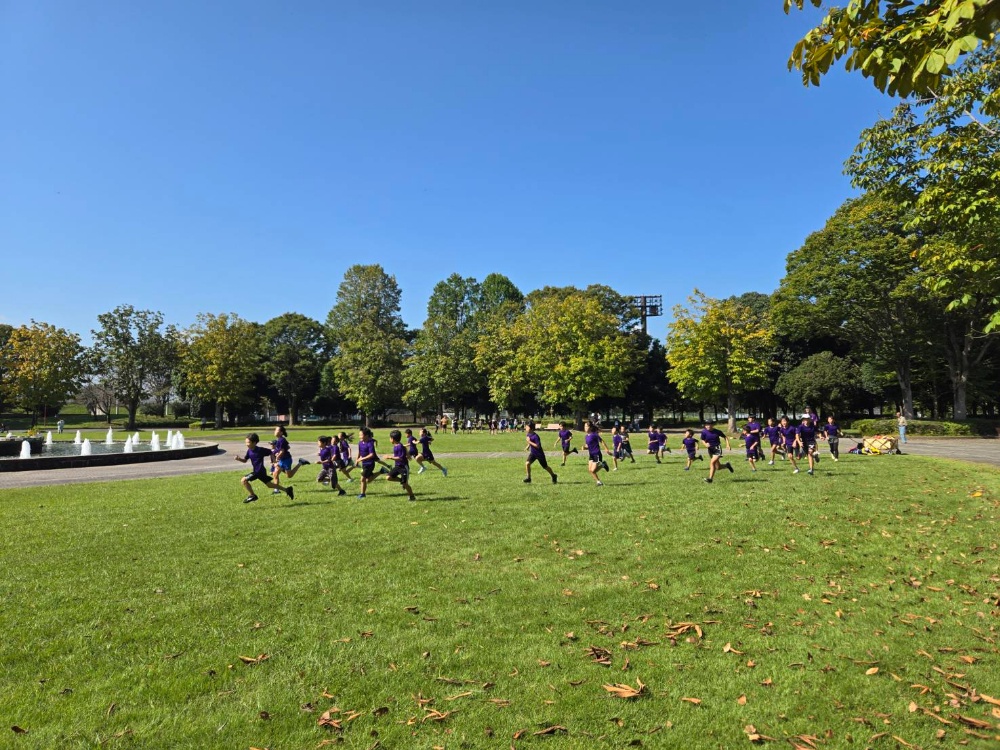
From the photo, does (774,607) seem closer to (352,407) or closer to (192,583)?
(192,583)

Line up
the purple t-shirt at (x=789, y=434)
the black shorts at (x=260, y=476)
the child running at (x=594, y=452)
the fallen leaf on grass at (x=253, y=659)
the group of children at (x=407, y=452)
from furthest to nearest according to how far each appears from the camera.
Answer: the purple t-shirt at (x=789, y=434) < the child running at (x=594, y=452) < the group of children at (x=407, y=452) < the black shorts at (x=260, y=476) < the fallen leaf on grass at (x=253, y=659)

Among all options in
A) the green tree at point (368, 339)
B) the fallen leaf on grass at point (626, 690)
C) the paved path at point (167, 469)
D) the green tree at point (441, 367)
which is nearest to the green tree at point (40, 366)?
the green tree at point (368, 339)

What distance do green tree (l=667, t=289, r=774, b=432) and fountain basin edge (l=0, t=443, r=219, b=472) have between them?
127ft

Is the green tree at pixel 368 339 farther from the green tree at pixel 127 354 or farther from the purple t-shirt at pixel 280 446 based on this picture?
the purple t-shirt at pixel 280 446

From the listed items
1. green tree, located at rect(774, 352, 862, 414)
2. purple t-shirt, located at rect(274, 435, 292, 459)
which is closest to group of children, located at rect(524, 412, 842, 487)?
purple t-shirt, located at rect(274, 435, 292, 459)

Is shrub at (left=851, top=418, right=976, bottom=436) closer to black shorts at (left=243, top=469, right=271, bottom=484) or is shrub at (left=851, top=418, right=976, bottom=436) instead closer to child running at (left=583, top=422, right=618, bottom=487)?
child running at (left=583, top=422, right=618, bottom=487)

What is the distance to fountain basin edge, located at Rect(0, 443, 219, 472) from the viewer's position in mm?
21703

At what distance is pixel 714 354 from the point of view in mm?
48750

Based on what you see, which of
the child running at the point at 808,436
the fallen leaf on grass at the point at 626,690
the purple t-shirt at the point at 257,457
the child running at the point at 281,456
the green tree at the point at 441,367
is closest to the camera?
the fallen leaf on grass at the point at 626,690

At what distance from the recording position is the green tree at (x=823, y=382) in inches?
1962

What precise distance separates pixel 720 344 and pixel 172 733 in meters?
50.5

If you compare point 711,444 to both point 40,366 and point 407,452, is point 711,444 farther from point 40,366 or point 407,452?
point 40,366

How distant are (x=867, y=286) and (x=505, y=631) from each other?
43.9 metres

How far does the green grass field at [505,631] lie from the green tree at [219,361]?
59.8 metres
